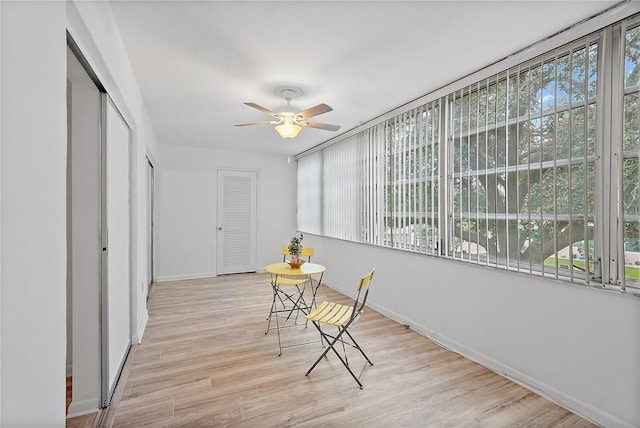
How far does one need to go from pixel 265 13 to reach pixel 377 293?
3.49 m

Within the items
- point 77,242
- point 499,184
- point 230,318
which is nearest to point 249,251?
point 230,318

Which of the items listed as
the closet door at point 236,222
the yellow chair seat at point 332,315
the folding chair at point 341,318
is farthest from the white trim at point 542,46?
the closet door at point 236,222

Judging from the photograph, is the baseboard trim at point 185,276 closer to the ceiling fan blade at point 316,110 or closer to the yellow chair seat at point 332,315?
the yellow chair seat at point 332,315

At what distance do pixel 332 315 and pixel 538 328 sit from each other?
1616 mm

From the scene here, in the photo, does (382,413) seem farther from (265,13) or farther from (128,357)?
(265,13)

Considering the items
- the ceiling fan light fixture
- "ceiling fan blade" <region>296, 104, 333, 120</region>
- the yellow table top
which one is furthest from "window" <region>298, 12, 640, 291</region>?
the ceiling fan light fixture

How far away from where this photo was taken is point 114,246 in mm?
2348

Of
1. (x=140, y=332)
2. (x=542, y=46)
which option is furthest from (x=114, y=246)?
(x=542, y=46)

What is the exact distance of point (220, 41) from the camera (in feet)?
7.60

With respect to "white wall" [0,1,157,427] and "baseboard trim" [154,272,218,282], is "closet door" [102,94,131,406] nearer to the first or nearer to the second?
"white wall" [0,1,157,427]

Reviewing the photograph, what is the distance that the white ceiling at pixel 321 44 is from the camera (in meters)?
1.96

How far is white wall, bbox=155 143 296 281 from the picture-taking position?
5934 millimetres

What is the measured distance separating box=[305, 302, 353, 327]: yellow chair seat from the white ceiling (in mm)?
2215
